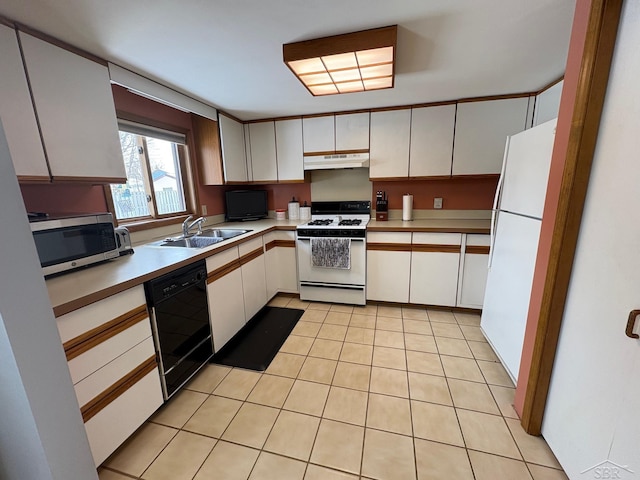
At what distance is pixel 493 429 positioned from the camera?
1.45 metres

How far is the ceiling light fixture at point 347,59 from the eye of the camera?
1442mm

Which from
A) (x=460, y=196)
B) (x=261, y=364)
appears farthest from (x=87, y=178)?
(x=460, y=196)

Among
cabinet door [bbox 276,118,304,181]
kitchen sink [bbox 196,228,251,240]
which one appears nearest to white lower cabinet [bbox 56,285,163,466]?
kitchen sink [bbox 196,228,251,240]

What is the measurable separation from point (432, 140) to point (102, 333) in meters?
3.03

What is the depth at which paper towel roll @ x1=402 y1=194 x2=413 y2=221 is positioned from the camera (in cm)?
293

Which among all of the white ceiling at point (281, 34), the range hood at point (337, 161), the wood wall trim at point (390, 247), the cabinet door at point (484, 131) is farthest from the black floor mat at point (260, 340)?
the cabinet door at point (484, 131)

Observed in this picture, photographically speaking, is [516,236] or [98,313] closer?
[98,313]

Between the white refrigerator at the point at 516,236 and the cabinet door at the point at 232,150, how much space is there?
2597 mm

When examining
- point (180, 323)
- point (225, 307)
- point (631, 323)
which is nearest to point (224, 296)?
point (225, 307)

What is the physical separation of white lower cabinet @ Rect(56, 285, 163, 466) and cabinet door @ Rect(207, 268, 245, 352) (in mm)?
527

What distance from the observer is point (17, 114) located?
126 centimetres

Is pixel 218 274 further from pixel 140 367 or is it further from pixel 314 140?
pixel 314 140

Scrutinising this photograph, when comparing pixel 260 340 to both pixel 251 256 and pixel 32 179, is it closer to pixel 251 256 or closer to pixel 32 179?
pixel 251 256

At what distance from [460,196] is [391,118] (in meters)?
1.18
